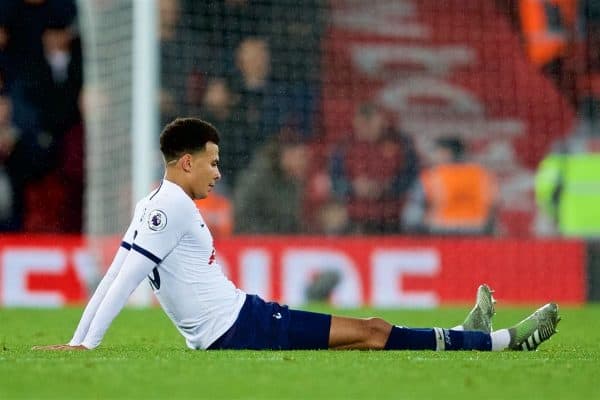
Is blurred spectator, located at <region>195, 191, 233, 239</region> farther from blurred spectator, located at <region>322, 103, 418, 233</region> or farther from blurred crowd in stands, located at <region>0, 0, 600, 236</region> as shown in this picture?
blurred spectator, located at <region>322, 103, 418, 233</region>

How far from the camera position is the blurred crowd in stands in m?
15.9

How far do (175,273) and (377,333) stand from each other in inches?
45.7

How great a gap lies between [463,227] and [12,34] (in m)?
5.77

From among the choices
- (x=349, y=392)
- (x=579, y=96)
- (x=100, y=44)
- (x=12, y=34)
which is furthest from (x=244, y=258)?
(x=349, y=392)

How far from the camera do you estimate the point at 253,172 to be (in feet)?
51.9

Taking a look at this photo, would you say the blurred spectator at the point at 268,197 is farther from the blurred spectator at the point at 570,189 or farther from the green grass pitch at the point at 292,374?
the green grass pitch at the point at 292,374

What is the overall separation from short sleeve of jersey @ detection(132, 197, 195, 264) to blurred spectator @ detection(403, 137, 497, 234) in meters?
9.29

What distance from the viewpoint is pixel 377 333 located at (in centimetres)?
746

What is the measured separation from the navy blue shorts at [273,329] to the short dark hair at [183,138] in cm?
84

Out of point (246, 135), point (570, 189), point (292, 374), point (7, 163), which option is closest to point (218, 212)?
point (246, 135)

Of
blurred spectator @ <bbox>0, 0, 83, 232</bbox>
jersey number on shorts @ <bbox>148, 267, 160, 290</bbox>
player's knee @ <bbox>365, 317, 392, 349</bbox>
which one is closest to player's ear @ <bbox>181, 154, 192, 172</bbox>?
jersey number on shorts @ <bbox>148, 267, 160, 290</bbox>

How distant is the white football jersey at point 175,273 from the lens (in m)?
6.96

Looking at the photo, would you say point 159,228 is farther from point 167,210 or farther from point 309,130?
point 309,130

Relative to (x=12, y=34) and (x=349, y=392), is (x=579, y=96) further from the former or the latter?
(x=349, y=392)
